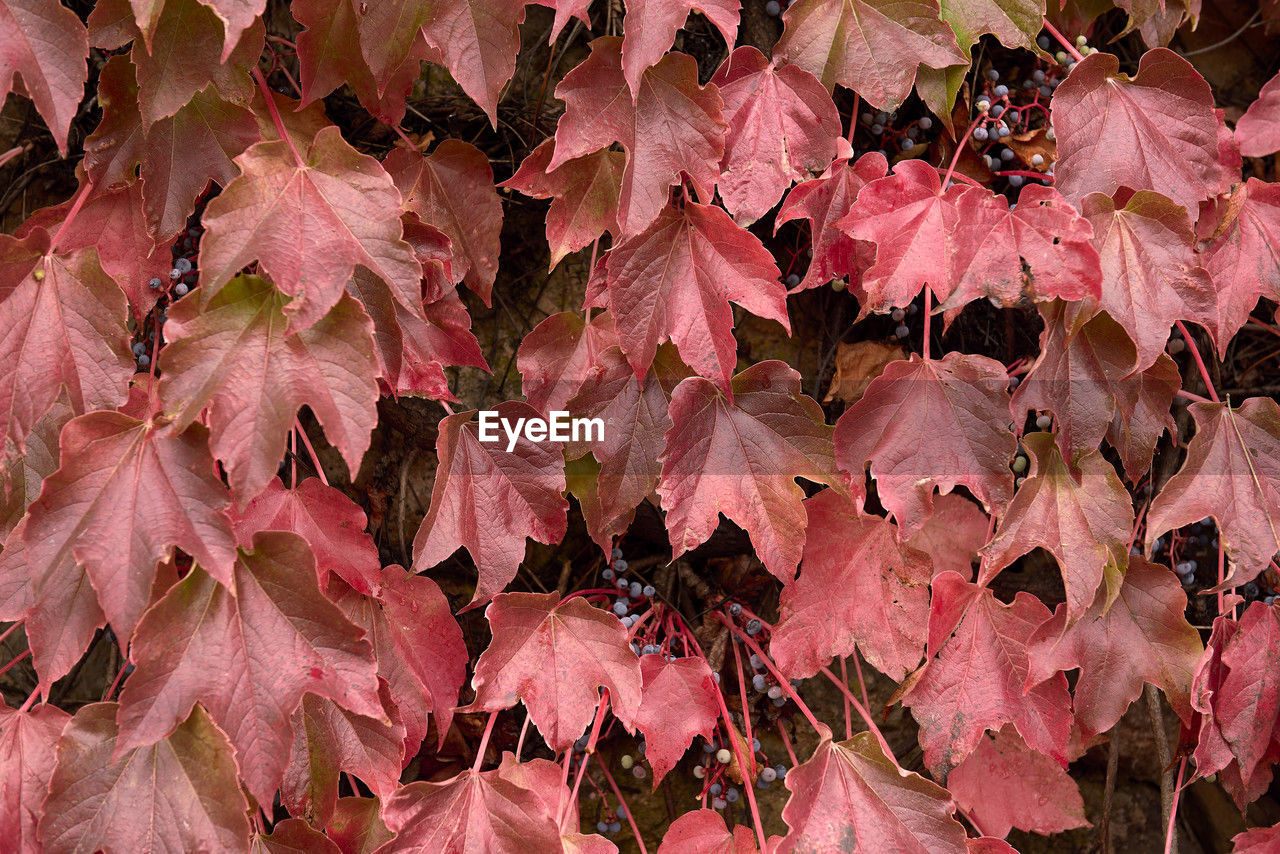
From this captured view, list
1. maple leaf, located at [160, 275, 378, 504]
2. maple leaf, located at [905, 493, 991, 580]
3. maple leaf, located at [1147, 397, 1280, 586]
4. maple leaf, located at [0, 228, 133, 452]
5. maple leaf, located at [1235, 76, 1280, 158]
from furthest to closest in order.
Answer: maple leaf, located at [905, 493, 991, 580]
maple leaf, located at [1235, 76, 1280, 158]
maple leaf, located at [1147, 397, 1280, 586]
maple leaf, located at [0, 228, 133, 452]
maple leaf, located at [160, 275, 378, 504]

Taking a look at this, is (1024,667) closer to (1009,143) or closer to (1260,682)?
(1260,682)

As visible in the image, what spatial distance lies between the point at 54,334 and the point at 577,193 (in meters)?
0.65

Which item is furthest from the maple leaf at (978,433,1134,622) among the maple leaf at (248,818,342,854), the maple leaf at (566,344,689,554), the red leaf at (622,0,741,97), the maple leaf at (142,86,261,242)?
the maple leaf at (142,86,261,242)

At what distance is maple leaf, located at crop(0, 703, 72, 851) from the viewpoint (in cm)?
107

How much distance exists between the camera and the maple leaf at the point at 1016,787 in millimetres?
1436

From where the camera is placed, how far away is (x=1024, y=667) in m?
1.19

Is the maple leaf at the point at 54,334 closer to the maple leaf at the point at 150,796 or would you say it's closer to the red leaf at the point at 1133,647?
the maple leaf at the point at 150,796

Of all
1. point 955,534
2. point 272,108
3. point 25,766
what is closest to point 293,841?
point 25,766

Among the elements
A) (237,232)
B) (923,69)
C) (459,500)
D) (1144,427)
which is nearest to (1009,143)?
(923,69)

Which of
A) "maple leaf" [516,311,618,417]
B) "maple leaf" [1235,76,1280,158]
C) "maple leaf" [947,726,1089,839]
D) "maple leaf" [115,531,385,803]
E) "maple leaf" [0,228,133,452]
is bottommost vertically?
"maple leaf" [947,726,1089,839]

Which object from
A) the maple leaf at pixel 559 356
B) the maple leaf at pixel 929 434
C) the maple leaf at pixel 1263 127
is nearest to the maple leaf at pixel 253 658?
the maple leaf at pixel 559 356

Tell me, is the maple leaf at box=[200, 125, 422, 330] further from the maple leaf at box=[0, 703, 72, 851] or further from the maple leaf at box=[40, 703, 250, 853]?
the maple leaf at box=[0, 703, 72, 851]

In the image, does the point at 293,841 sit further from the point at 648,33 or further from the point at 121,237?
the point at 648,33

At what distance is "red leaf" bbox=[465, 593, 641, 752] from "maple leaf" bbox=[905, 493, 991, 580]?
1.80 feet
